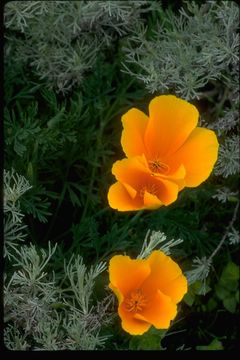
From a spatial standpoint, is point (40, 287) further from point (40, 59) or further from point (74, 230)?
point (40, 59)

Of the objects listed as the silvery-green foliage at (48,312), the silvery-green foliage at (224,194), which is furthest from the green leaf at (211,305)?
the silvery-green foliage at (48,312)

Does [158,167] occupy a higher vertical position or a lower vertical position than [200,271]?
higher

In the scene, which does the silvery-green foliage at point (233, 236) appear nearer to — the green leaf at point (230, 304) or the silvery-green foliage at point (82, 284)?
the green leaf at point (230, 304)

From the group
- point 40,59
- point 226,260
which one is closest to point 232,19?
point 40,59

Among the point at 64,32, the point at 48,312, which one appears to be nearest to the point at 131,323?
the point at 48,312

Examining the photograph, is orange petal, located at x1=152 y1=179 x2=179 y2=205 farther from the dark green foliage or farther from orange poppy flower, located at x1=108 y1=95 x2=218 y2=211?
the dark green foliage

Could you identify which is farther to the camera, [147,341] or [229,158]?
[229,158]

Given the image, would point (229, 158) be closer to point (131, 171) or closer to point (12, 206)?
point (131, 171)

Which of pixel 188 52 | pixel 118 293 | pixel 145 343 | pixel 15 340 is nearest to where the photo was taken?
pixel 118 293
